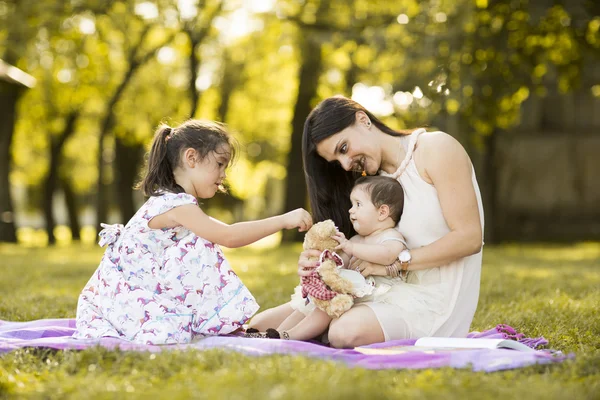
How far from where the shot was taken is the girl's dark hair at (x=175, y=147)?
14.4 ft

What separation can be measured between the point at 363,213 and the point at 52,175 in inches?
753

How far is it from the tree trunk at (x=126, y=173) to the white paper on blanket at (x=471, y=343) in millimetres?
16994

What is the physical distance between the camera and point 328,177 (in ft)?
15.1

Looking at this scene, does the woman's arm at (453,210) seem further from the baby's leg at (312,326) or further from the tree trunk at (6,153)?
the tree trunk at (6,153)

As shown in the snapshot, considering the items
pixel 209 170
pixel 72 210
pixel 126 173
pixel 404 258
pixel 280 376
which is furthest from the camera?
pixel 72 210

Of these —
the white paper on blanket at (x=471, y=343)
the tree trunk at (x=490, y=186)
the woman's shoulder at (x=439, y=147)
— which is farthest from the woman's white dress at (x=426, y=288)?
the tree trunk at (x=490, y=186)

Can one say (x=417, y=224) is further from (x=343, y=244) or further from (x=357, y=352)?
(x=357, y=352)

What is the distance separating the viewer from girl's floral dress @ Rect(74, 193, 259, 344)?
160 inches

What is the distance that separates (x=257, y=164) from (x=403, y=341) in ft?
79.0

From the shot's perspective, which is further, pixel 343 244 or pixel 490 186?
pixel 490 186

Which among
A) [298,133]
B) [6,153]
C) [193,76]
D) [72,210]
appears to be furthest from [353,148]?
[72,210]

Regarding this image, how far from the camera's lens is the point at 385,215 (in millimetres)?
4191

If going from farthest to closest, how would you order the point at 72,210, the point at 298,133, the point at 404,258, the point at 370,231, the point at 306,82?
the point at 72,210, the point at 306,82, the point at 298,133, the point at 370,231, the point at 404,258

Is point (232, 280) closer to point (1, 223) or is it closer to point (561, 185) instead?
point (1, 223)
